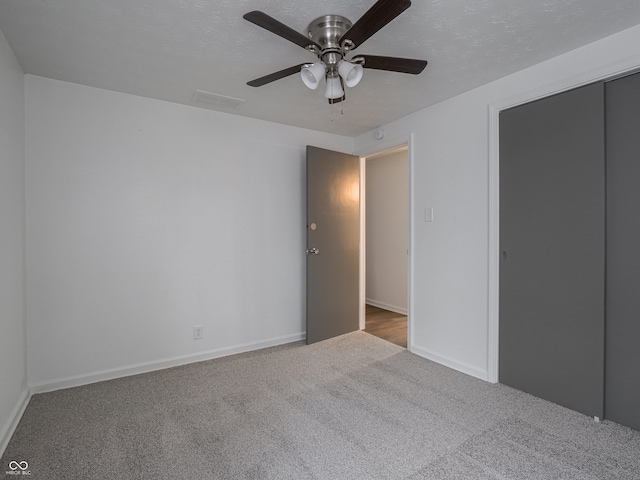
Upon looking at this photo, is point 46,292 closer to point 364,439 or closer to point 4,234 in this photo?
point 4,234

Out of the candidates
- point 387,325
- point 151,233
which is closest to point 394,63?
point 151,233

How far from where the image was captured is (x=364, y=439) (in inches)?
75.8

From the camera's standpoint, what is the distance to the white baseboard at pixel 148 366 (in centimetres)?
254

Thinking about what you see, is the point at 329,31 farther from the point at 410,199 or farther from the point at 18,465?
the point at 18,465

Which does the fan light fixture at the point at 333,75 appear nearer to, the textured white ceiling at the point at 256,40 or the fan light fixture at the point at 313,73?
the fan light fixture at the point at 313,73

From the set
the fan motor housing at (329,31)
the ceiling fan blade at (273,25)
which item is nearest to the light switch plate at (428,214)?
the fan motor housing at (329,31)

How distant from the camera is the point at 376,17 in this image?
1.42 meters

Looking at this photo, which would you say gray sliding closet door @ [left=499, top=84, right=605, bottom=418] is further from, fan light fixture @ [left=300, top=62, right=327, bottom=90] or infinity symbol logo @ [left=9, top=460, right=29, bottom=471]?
infinity symbol logo @ [left=9, top=460, right=29, bottom=471]

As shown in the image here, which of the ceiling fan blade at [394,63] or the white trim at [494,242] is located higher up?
the ceiling fan blade at [394,63]

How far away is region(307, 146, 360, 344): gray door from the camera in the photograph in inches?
140

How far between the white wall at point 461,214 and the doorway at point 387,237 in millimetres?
1470

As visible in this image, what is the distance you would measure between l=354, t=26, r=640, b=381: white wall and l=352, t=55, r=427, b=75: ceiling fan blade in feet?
3.59

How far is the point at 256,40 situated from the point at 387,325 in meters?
3.45

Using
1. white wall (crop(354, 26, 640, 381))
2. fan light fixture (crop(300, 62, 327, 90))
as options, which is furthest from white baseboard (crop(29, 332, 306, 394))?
fan light fixture (crop(300, 62, 327, 90))
